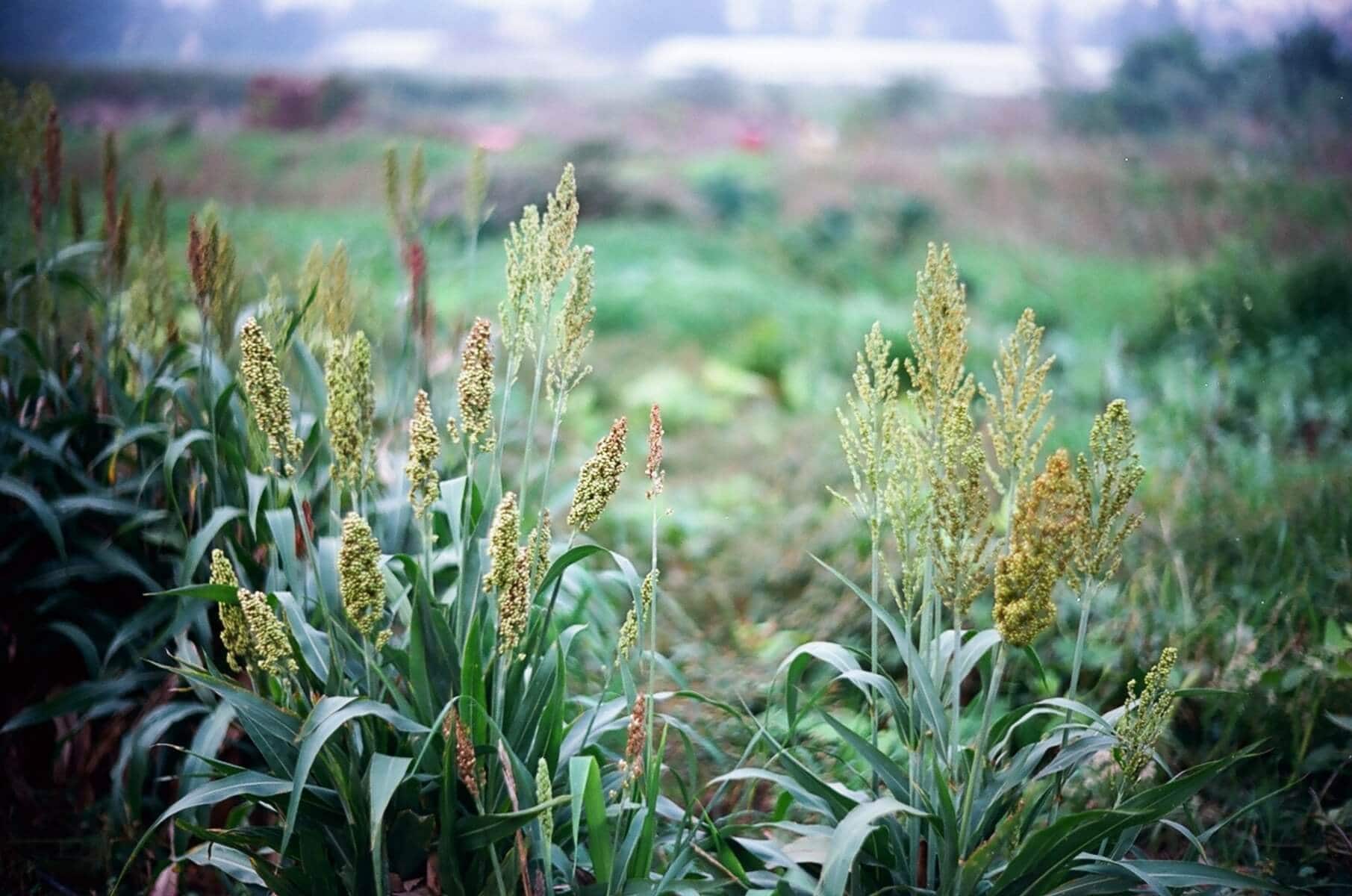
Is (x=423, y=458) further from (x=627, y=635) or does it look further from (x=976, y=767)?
(x=976, y=767)

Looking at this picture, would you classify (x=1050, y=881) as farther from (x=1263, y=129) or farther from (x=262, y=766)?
(x=1263, y=129)

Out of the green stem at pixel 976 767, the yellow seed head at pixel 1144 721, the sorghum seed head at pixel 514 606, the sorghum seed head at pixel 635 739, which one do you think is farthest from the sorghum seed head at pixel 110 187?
the yellow seed head at pixel 1144 721

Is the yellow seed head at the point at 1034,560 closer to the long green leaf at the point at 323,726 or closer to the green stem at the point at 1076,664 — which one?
the green stem at the point at 1076,664

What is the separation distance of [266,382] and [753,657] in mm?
1362

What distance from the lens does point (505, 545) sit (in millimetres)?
1035

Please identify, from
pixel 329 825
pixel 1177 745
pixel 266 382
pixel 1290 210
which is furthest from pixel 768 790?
pixel 1290 210

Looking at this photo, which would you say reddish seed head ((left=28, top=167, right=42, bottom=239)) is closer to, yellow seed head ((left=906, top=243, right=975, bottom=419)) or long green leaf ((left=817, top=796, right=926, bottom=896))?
yellow seed head ((left=906, top=243, right=975, bottom=419))

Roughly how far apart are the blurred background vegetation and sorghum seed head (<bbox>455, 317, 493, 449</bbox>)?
34.5 inches

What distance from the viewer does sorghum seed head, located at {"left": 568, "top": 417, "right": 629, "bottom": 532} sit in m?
1.06

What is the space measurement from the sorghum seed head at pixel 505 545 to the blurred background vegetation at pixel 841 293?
885 millimetres

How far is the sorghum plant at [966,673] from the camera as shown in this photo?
40.7 inches

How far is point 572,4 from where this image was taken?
25.0 feet

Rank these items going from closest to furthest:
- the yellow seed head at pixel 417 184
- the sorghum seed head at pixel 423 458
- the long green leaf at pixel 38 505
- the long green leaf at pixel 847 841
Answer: the long green leaf at pixel 847 841, the sorghum seed head at pixel 423 458, the long green leaf at pixel 38 505, the yellow seed head at pixel 417 184

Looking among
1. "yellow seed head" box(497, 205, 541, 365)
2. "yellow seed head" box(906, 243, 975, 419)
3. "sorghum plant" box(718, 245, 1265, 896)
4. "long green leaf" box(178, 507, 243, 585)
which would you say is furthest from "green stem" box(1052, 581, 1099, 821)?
"long green leaf" box(178, 507, 243, 585)
